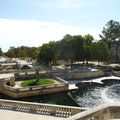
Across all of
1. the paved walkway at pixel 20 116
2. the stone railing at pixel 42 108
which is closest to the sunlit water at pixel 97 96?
the stone railing at pixel 42 108

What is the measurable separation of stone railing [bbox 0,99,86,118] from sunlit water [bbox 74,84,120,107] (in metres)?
19.6

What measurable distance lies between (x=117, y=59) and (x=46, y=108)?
87055 millimetres

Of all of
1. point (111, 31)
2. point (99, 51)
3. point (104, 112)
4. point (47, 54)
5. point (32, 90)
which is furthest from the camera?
point (111, 31)

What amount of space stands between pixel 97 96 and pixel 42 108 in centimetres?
2663

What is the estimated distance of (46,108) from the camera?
19250 mm

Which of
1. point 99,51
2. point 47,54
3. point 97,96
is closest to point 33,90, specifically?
point 97,96

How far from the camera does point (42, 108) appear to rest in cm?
1942

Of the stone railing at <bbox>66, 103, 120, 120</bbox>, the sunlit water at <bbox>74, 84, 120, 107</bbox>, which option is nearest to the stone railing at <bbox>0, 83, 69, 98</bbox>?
the sunlit water at <bbox>74, 84, 120, 107</bbox>

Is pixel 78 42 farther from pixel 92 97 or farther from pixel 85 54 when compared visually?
pixel 92 97

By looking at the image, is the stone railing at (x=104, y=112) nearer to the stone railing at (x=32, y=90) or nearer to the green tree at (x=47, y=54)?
the stone railing at (x=32, y=90)

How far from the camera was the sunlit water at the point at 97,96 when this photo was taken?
40.6m

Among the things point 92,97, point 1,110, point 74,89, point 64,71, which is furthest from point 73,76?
point 1,110

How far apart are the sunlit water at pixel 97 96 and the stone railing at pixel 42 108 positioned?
64.2ft

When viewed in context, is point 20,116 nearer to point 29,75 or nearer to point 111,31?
point 29,75
